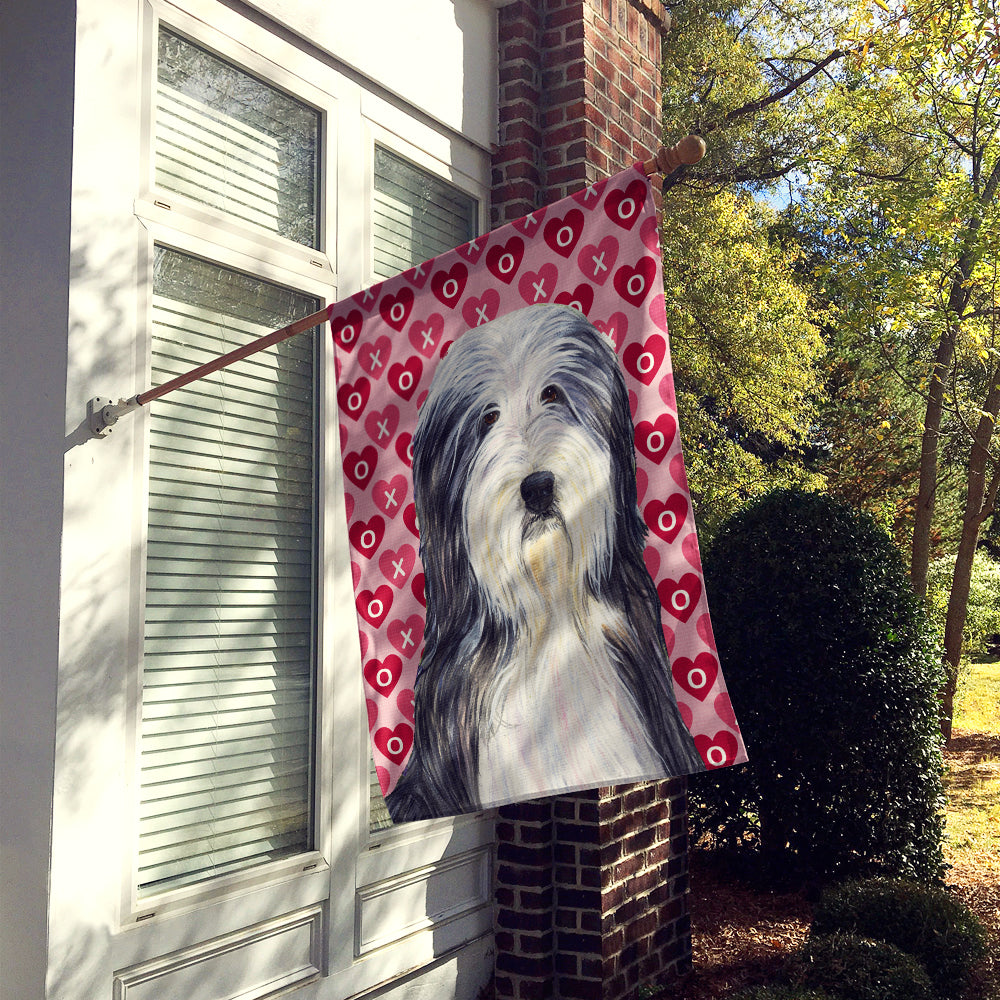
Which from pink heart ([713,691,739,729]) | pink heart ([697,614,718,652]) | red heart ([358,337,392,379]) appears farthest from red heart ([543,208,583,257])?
pink heart ([713,691,739,729])

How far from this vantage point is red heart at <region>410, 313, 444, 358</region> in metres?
2.64

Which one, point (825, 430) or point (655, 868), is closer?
point (655, 868)

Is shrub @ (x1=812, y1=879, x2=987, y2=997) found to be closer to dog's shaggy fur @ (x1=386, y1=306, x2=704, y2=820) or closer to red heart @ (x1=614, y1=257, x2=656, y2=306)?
dog's shaggy fur @ (x1=386, y1=306, x2=704, y2=820)

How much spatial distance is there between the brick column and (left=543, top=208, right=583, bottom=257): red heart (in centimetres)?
223

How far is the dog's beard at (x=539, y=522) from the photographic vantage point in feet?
7.94

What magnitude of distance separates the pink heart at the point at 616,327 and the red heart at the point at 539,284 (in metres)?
0.17

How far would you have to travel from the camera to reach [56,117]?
2.90 m

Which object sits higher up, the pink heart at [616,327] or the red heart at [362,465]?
the pink heart at [616,327]

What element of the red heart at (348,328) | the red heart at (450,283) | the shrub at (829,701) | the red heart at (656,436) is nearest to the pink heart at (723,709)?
the red heart at (656,436)

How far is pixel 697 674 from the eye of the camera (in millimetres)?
2293

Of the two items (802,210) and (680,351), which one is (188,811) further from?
(802,210)

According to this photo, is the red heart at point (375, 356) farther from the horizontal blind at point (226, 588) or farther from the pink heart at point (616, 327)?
the horizontal blind at point (226, 588)

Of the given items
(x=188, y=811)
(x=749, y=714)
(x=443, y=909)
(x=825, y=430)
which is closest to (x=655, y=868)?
(x=443, y=909)

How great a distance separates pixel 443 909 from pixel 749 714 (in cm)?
253
